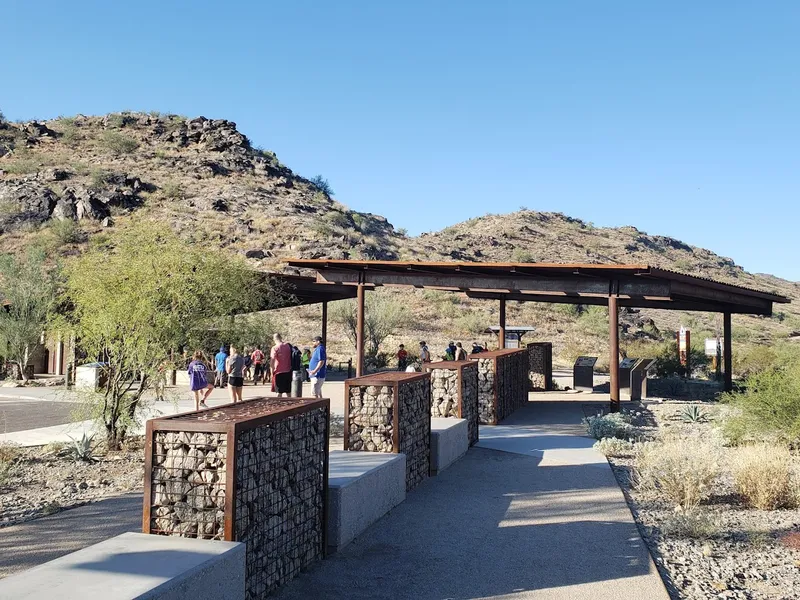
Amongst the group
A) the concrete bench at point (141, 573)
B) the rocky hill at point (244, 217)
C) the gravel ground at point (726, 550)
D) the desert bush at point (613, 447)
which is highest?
the rocky hill at point (244, 217)

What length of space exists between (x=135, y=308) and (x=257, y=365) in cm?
1286

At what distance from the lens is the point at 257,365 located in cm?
2408

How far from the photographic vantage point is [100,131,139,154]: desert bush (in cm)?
7225

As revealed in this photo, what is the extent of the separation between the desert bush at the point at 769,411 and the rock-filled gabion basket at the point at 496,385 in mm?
4305

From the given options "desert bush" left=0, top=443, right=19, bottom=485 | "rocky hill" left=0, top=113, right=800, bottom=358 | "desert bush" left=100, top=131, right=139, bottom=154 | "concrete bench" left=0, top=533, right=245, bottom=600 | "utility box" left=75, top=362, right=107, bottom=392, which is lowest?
"desert bush" left=0, top=443, right=19, bottom=485

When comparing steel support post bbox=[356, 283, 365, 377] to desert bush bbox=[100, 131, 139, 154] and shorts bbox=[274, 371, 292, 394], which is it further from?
desert bush bbox=[100, 131, 139, 154]

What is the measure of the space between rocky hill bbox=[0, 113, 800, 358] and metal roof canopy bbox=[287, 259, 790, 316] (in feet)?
74.6

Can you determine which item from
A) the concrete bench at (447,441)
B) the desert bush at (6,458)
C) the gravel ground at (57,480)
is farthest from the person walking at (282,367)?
the desert bush at (6,458)

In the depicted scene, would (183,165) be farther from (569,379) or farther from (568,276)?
(568,276)

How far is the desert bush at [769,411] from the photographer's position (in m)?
11.5

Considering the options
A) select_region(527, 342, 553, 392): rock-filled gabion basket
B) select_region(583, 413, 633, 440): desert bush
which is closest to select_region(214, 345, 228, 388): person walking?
select_region(583, 413, 633, 440): desert bush

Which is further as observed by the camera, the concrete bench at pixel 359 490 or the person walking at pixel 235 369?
the person walking at pixel 235 369

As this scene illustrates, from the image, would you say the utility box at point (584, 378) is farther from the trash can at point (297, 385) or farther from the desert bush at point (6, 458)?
the desert bush at point (6, 458)

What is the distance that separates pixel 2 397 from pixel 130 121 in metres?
67.3
